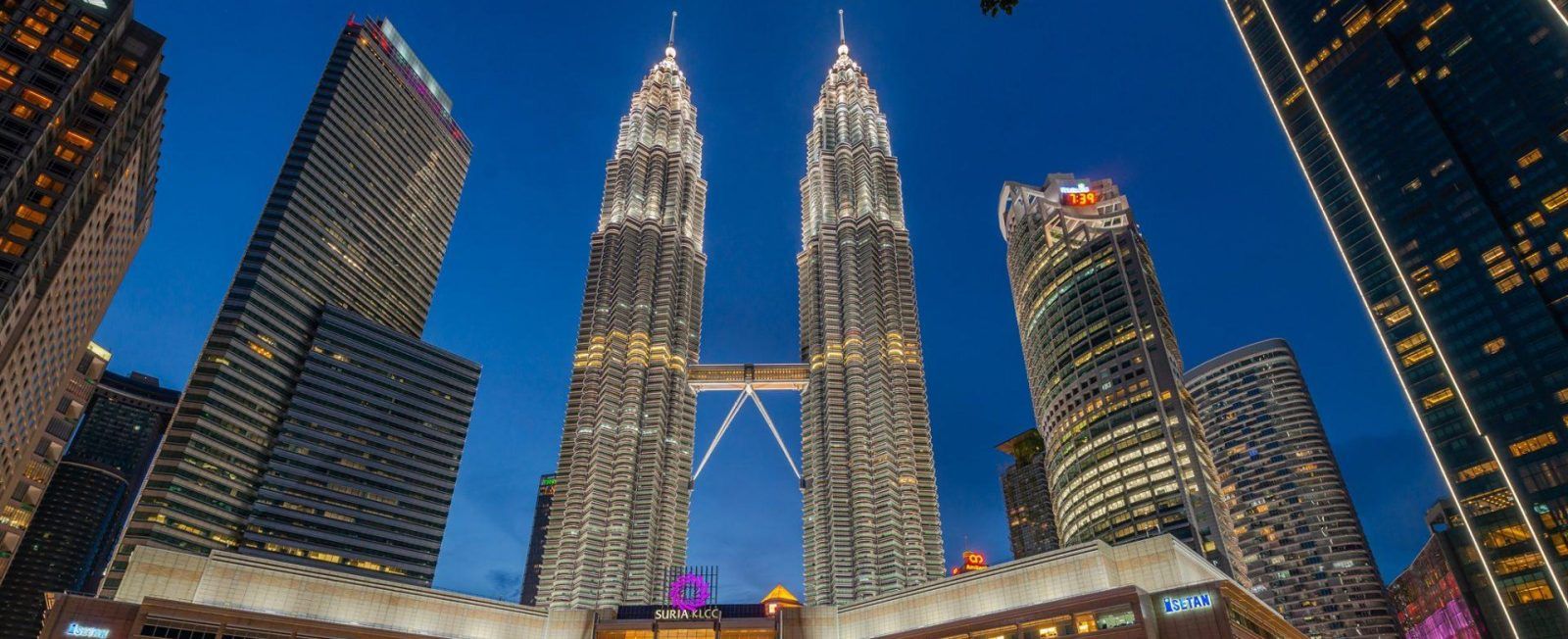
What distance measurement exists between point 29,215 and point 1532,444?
194 meters

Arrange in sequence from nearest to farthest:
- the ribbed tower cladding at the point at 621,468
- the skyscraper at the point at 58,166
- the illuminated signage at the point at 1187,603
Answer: the illuminated signage at the point at 1187,603
the skyscraper at the point at 58,166
the ribbed tower cladding at the point at 621,468

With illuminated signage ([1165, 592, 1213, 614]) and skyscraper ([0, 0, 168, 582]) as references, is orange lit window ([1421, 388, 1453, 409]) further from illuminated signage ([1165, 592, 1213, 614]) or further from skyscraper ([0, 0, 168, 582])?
skyscraper ([0, 0, 168, 582])

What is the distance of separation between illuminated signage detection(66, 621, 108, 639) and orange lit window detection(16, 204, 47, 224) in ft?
150

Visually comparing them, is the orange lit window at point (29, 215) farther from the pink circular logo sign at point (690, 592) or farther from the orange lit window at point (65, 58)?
the pink circular logo sign at point (690, 592)

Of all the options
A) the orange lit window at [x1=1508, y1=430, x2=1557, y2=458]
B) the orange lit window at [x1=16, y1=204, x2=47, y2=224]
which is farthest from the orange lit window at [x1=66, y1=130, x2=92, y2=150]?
the orange lit window at [x1=1508, y1=430, x2=1557, y2=458]

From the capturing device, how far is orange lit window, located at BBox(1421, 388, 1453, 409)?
128625mm

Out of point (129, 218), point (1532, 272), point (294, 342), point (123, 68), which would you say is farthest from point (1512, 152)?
point (294, 342)

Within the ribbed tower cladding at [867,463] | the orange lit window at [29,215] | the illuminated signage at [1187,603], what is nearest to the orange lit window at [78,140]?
the orange lit window at [29,215]

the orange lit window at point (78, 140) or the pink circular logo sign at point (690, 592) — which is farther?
the pink circular logo sign at point (690, 592)

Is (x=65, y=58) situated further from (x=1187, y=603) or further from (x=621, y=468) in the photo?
(x=1187, y=603)

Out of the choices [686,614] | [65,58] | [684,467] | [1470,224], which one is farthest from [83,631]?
[1470,224]

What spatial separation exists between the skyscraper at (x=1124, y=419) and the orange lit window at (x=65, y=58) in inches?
6849

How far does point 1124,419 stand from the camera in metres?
172

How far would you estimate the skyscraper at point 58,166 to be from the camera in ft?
312
